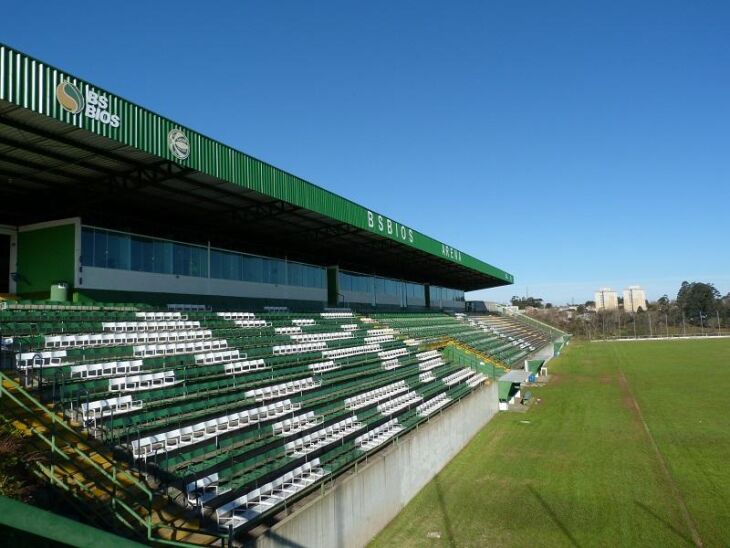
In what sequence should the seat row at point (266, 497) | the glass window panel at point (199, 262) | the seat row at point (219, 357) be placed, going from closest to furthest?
1. the seat row at point (266, 497)
2. the seat row at point (219, 357)
3. the glass window panel at point (199, 262)

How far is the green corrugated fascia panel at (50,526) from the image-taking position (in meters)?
1.54

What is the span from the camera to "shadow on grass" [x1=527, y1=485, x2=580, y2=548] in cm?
928

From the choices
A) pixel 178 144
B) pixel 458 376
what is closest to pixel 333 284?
pixel 458 376

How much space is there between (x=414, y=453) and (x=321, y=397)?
268 centimetres

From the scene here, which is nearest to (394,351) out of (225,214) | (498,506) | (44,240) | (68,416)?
(225,214)

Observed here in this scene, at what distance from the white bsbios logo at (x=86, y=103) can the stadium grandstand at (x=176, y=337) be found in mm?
27

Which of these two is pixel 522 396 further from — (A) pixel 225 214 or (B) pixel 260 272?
(A) pixel 225 214

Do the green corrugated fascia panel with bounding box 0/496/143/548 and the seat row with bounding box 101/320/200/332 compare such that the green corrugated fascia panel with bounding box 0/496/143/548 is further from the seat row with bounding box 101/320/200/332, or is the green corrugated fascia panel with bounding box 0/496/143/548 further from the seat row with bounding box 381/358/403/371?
the seat row with bounding box 381/358/403/371

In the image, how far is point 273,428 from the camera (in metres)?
10.5

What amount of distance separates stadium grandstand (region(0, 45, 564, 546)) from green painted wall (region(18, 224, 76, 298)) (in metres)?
0.05

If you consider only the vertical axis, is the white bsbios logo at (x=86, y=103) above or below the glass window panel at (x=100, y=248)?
above

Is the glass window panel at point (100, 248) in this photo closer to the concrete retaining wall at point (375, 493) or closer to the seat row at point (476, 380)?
the concrete retaining wall at point (375, 493)

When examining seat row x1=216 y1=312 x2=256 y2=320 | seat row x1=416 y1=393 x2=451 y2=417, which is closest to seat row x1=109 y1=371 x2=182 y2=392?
seat row x1=216 y1=312 x2=256 y2=320

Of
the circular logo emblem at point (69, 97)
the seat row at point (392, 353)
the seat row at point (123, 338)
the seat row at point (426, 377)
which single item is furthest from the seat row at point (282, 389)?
the circular logo emblem at point (69, 97)
